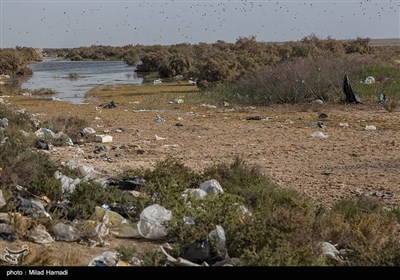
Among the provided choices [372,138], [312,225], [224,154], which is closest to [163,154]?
[224,154]

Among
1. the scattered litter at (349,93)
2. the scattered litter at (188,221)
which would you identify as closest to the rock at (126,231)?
the scattered litter at (188,221)

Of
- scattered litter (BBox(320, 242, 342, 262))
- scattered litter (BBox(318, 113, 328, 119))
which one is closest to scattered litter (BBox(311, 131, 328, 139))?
scattered litter (BBox(318, 113, 328, 119))

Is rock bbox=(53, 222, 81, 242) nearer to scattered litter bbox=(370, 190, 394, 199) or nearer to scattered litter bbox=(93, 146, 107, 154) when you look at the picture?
scattered litter bbox=(370, 190, 394, 199)

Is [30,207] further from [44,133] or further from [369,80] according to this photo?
[369,80]

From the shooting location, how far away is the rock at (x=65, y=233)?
5.23 meters

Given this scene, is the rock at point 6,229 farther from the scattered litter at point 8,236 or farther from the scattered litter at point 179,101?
the scattered litter at point 179,101

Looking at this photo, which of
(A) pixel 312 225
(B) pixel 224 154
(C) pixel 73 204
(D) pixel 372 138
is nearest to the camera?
(A) pixel 312 225

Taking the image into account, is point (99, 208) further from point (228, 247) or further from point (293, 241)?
point (293, 241)

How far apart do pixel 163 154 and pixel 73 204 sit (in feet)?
14.6

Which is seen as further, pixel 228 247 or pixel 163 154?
pixel 163 154

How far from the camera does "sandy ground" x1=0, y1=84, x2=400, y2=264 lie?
833 centimetres

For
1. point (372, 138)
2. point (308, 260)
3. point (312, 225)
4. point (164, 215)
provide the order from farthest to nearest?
point (372, 138) → point (164, 215) → point (312, 225) → point (308, 260)

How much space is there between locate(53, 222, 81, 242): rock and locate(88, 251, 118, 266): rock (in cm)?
71

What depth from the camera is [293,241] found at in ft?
14.5
